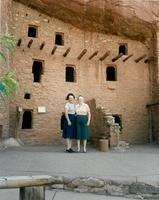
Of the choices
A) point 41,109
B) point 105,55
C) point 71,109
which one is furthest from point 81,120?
point 105,55

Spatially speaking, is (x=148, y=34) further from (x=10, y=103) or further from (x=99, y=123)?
(x=10, y=103)

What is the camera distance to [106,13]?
15141 millimetres

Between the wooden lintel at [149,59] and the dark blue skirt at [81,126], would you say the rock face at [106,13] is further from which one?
the dark blue skirt at [81,126]

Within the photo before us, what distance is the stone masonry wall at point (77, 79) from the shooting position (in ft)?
48.8

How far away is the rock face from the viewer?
14750 mm

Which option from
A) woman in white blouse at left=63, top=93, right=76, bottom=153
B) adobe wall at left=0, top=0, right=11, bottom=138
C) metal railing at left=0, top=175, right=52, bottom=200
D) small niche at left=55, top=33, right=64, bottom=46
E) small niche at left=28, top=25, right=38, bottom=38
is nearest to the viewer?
metal railing at left=0, top=175, right=52, bottom=200

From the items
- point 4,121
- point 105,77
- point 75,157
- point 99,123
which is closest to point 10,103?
point 4,121

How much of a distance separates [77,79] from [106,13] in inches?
128

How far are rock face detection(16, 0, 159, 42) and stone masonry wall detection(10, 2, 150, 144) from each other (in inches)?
18.3

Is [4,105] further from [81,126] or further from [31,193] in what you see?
[31,193]

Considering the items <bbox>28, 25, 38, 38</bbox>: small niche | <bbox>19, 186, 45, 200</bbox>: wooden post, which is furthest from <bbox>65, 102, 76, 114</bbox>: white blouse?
<bbox>28, 25, 38, 38</bbox>: small niche

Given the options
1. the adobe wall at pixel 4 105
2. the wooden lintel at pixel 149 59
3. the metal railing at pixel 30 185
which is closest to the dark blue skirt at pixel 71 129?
the adobe wall at pixel 4 105

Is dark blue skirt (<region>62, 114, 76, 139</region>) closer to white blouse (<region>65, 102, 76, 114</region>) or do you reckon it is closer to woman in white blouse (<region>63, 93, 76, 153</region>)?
woman in white blouse (<region>63, 93, 76, 153</region>)

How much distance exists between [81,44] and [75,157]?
8.18 m
